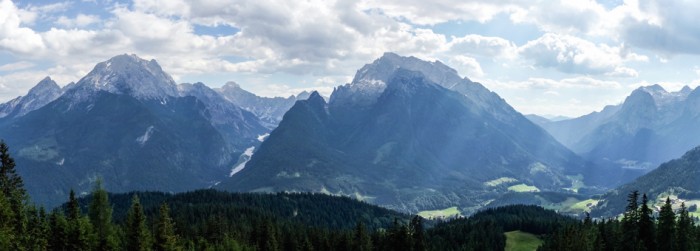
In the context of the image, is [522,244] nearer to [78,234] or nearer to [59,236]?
[78,234]

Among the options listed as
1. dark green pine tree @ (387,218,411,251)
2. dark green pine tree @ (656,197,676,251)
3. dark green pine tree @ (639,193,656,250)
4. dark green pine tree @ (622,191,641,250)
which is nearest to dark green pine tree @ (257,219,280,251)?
dark green pine tree @ (387,218,411,251)

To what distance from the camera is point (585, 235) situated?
111 m

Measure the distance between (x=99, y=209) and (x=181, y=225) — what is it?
83.2m

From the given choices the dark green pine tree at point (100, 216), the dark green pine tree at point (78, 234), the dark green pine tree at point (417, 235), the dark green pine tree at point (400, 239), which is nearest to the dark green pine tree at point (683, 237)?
the dark green pine tree at point (417, 235)

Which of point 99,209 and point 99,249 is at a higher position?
point 99,209

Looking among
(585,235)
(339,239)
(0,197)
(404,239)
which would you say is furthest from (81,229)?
(585,235)

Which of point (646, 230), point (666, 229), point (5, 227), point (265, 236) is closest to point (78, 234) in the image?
point (5, 227)

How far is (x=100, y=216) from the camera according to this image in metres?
102

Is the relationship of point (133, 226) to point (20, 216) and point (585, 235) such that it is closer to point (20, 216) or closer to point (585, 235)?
point (20, 216)

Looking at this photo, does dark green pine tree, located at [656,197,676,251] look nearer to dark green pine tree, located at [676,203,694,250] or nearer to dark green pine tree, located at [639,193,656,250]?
dark green pine tree, located at [639,193,656,250]

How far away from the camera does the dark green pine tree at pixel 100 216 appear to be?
3919 inches

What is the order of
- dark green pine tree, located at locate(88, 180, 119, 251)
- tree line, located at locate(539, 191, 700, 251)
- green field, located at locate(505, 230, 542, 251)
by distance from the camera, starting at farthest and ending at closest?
1. green field, located at locate(505, 230, 542, 251)
2. tree line, located at locate(539, 191, 700, 251)
3. dark green pine tree, located at locate(88, 180, 119, 251)

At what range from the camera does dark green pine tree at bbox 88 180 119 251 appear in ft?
327

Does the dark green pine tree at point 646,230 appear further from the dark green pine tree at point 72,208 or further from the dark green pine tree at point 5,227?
the dark green pine tree at point 5,227
